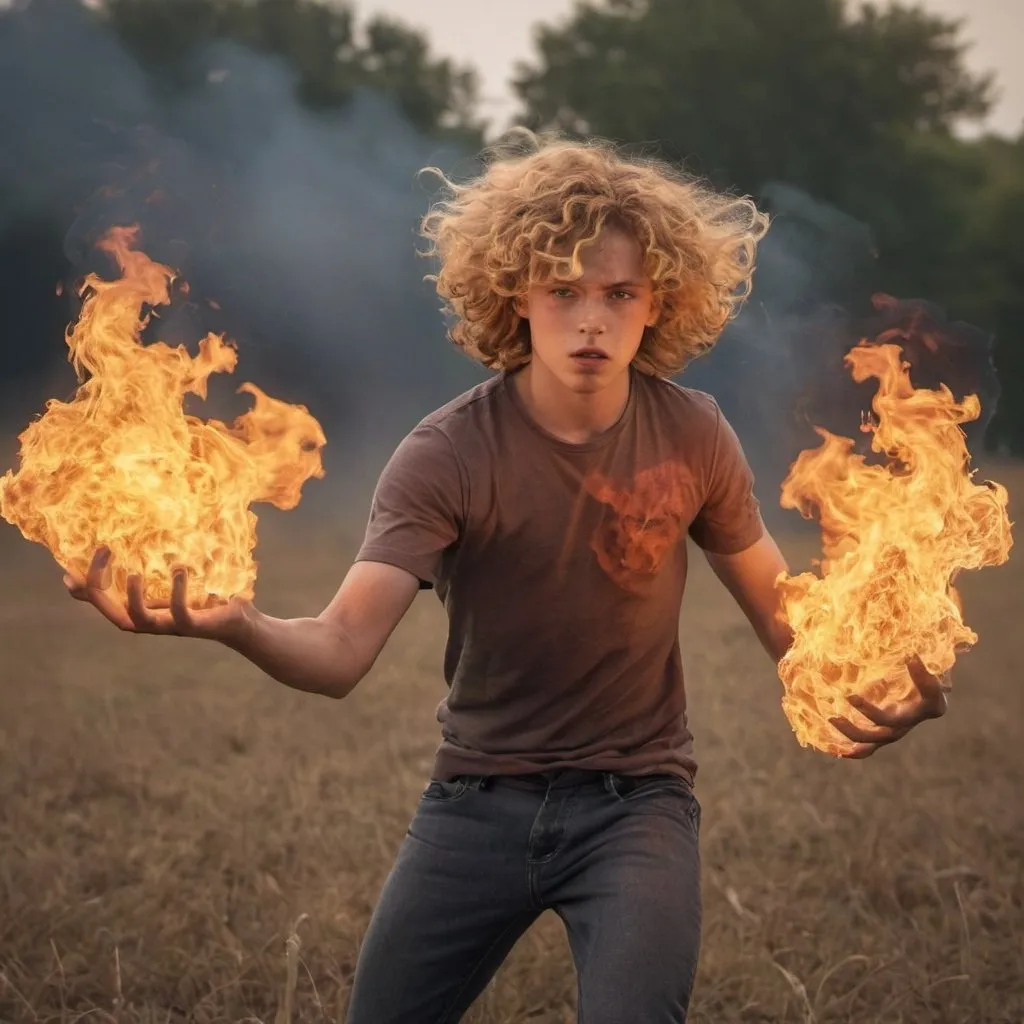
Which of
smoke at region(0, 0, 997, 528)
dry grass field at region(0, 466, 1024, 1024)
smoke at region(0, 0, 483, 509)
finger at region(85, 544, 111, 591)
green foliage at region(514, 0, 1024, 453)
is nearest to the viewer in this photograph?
finger at region(85, 544, 111, 591)

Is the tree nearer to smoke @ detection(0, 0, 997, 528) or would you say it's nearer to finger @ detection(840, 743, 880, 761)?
smoke @ detection(0, 0, 997, 528)

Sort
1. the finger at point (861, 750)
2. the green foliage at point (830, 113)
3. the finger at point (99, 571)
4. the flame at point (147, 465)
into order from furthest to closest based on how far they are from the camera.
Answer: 1. the green foliage at point (830, 113)
2. the finger at point (861, 750)
3. the flame at point (147, 465)
4. the finger at point (99, 571)

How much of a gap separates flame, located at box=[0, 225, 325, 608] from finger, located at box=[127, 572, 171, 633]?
0.10m

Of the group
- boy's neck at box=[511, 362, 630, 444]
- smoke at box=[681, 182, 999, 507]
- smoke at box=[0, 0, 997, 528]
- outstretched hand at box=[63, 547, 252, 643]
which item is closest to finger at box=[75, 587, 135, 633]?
outstretched hand at box=[63, 547, 252, 643]

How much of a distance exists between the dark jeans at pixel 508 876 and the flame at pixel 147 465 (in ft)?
2.34

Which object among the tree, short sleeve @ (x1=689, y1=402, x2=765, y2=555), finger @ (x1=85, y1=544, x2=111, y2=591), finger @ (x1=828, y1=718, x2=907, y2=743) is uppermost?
the tree

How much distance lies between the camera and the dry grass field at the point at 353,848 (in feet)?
15.3

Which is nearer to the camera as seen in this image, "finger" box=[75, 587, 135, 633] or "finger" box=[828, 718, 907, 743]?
"finger" box=[75, 587, 135, 633]

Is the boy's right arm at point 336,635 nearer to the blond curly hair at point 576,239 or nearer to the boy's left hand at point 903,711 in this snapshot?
the blond curly hair at point 576,239

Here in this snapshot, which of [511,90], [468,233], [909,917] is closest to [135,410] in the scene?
[468,233]

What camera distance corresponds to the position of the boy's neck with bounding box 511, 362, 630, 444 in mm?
3314

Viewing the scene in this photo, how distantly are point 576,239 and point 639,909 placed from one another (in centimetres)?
144

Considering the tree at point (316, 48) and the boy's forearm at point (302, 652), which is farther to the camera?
the tree at point (316, 48)

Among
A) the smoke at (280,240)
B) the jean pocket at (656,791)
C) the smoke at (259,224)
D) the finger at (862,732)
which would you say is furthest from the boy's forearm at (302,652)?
the smoke at (259,224)
